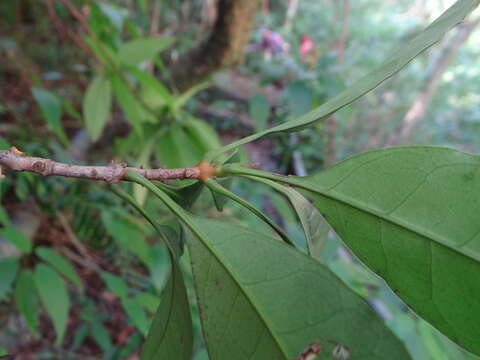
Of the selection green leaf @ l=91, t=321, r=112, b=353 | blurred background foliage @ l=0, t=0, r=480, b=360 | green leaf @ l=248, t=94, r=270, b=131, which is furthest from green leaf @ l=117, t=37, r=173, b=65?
green leaf @ l=91, t=321, r=112, b=353

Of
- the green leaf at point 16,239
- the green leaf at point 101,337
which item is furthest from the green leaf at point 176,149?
the green leaf at point 101,337

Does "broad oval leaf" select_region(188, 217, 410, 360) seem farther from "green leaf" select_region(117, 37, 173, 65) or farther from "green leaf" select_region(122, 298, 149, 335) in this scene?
"green leaf" select_region(117, 37, 173, 65)

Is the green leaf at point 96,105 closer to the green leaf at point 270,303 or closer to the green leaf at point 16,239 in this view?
the green leaf at point 16,239

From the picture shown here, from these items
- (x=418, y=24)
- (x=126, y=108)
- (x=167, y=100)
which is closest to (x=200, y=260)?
(x=126, y=108)

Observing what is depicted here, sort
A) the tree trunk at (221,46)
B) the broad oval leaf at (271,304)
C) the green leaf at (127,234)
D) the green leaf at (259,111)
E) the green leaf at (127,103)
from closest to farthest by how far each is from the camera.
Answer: the broad oval leaf at (271,304)
the green leaf at (127,103)
the green leaf at (127,234)
the green leaf at (259,111)
the tree trunk at (221,46)

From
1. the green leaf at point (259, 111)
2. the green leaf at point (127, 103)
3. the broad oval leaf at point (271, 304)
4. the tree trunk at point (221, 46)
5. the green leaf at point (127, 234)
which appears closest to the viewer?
the broad oval leaf at point (271, 304)

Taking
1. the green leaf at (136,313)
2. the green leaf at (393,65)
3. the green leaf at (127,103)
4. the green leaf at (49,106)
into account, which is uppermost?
the green leaf at (49,106)

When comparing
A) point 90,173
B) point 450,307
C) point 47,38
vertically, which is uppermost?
point 47,38

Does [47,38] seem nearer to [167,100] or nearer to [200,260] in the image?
[167,100]
